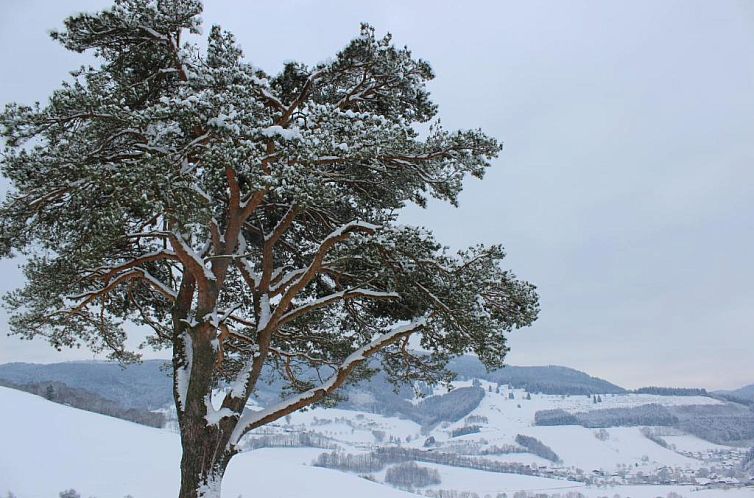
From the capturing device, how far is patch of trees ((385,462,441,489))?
93.6m

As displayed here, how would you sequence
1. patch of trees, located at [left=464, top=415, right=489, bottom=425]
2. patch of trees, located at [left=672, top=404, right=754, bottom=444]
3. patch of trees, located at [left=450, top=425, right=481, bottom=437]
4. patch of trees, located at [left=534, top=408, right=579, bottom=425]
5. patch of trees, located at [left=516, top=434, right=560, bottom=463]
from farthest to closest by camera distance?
patch of trees, located at [left=464, top=415, right=489, bottom=425]
patch of trees, located at [left=534, top=408, right=579, bottom=425]
patch of trees, located at [left=450, top=425, right=481, bottom=437]
patch of trees, located at [left=672, top=404, right=754, bottom=444]
patch of trees, located at [left=516, top=434, right=560, bottom=463]

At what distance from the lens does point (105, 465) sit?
3281 centimetres

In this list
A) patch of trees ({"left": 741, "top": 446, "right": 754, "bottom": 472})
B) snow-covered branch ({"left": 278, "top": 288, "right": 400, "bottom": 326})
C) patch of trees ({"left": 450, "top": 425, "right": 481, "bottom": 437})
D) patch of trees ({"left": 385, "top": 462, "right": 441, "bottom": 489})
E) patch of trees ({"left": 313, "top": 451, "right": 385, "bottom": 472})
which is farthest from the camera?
patch of trees ({"left": 450, "top": 425, "right": 481, "bottom": 437})

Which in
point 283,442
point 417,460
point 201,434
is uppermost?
point 201,434

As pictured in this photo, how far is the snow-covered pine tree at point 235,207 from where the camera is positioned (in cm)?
668

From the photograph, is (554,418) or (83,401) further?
(554,418)

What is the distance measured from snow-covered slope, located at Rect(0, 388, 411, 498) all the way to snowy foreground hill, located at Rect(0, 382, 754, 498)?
11 cm


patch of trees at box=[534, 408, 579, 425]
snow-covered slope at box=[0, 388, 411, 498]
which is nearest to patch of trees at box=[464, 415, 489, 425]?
patch of trees at box=[534, 408, 579, 425]

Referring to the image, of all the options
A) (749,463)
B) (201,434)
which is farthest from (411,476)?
(201,434)

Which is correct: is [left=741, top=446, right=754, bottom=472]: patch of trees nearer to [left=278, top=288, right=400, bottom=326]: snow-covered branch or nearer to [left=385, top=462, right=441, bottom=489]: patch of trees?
[left=385, top=462, right=441, bottom=489]: patch of trees

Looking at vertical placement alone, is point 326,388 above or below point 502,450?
above

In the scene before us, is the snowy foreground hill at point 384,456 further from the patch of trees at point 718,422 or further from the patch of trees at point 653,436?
the patch of trees at point 718,422

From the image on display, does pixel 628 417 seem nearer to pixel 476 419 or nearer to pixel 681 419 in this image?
pixel 681 419

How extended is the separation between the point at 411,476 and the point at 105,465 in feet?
244
